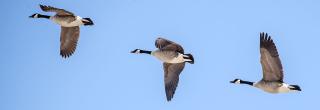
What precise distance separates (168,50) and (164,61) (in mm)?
452

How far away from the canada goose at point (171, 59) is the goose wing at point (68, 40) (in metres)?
3.00

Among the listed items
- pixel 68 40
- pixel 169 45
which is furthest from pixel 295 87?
pixel 68 40

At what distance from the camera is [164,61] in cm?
1870

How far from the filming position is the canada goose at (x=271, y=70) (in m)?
17.3

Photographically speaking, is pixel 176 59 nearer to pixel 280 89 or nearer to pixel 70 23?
pixel 280 89

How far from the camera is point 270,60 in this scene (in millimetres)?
17359

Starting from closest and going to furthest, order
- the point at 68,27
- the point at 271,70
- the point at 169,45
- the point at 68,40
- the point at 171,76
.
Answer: the point at 271,70
the point at 169,45
the point at 171,76
the point at 68,27
the point at 68,40

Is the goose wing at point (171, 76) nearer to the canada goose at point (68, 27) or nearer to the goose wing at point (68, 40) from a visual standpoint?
the canada goose at point (68, 27)

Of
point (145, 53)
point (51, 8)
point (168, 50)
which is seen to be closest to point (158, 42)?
point (168, 50)

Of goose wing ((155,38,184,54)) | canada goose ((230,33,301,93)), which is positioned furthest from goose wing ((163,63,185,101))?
canada goose ((230,33,301,93))

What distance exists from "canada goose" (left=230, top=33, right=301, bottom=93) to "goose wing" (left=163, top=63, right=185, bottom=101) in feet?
7.36

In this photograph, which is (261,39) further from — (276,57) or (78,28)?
(78,28)

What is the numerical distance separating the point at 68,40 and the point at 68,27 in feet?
1.71

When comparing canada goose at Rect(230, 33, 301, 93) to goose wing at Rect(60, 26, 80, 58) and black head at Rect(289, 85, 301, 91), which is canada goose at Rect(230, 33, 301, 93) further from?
goose wing at Rect(60, 26, 80, 58)
